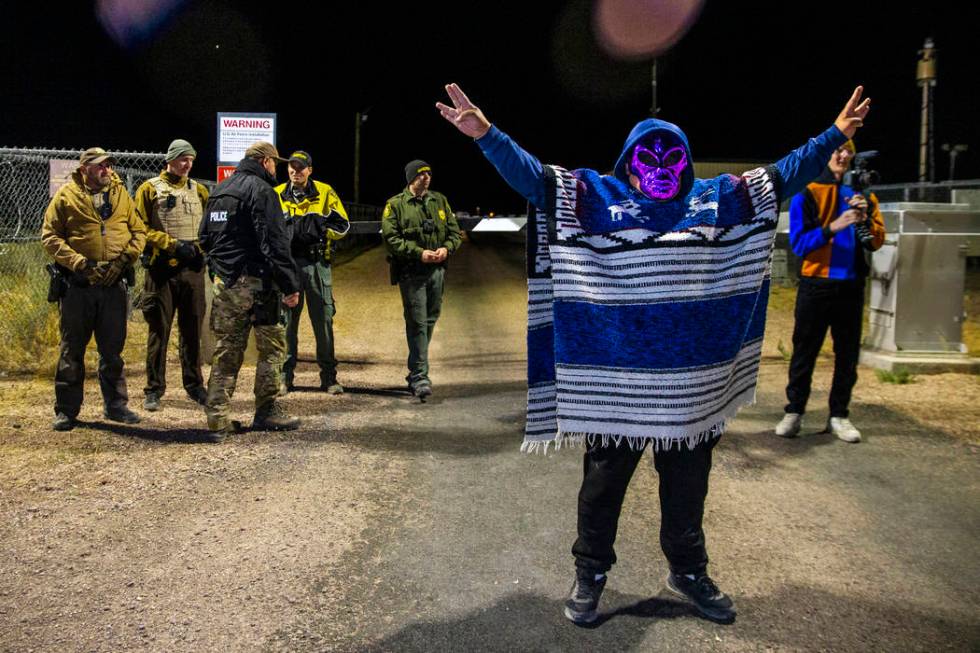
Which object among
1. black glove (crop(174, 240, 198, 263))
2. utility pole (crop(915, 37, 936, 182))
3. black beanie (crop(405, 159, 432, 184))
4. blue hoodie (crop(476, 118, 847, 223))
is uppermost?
utility pole (crop(915, 37, 936, 182))

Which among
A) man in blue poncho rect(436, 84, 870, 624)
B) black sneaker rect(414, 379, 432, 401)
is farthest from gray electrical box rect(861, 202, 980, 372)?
man in blue poncho rect(436, 84, 870, 624)

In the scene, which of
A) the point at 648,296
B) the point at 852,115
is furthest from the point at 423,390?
the point at 852,115

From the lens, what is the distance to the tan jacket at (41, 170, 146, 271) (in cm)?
660

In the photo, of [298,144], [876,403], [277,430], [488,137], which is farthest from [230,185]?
[298,144]

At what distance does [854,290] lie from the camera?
6398 millimetres

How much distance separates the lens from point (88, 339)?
22.5ft

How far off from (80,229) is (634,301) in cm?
502

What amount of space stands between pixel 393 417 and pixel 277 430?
1.01 m

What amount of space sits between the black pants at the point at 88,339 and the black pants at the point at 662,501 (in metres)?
4.71

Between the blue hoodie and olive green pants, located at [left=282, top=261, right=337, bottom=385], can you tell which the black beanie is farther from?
the blue hoodie

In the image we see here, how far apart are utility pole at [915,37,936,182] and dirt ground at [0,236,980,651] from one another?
16.3 metres

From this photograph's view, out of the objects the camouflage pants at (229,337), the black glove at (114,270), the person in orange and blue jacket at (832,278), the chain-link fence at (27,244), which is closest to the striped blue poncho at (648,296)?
the person in orange and blue jacket at (832,278)

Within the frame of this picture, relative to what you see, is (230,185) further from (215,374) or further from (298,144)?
(298,144)

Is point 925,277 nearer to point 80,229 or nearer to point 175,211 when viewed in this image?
point 175,211
